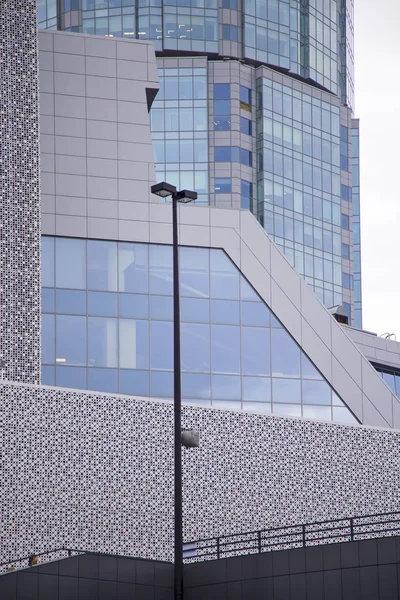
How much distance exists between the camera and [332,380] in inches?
1551

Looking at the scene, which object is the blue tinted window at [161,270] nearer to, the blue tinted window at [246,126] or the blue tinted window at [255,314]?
the blue tinted window at [255,314]

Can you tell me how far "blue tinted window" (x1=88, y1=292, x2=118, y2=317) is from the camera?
37.8m

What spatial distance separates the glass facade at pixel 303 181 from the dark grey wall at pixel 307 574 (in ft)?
245

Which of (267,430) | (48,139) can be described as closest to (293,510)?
(267,430)

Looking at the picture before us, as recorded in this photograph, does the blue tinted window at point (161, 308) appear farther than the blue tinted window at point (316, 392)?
No

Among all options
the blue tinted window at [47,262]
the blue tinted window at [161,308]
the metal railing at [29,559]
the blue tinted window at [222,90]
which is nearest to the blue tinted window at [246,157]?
the blue tinted window at [222,90]

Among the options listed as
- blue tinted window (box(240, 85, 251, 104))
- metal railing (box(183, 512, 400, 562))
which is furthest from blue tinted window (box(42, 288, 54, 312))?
blue tinted window (box(240, 85, 251, 104))

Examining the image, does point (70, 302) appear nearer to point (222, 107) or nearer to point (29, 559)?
point (29, 559)

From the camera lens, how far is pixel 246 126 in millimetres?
104125

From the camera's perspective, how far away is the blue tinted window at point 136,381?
37.7 m

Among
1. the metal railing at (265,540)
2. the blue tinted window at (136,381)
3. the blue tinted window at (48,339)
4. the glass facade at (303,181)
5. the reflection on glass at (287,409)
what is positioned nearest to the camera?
the metal railing at (265,540)

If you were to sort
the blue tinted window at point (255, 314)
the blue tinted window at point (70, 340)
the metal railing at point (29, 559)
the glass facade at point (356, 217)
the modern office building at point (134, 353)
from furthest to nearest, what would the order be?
the glass facade at point (356, 217) < the blue tinted window at point (255, 314) < the blue tinted window at point (70, 340) < the modern office building at point (134, 353) < the metal railing at point (29, 559)

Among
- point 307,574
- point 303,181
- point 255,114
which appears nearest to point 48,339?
point 307,574

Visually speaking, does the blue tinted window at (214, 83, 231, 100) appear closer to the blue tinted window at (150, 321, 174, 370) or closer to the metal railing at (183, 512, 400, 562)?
the blue tinted window at (150, 321, 174, 370)
